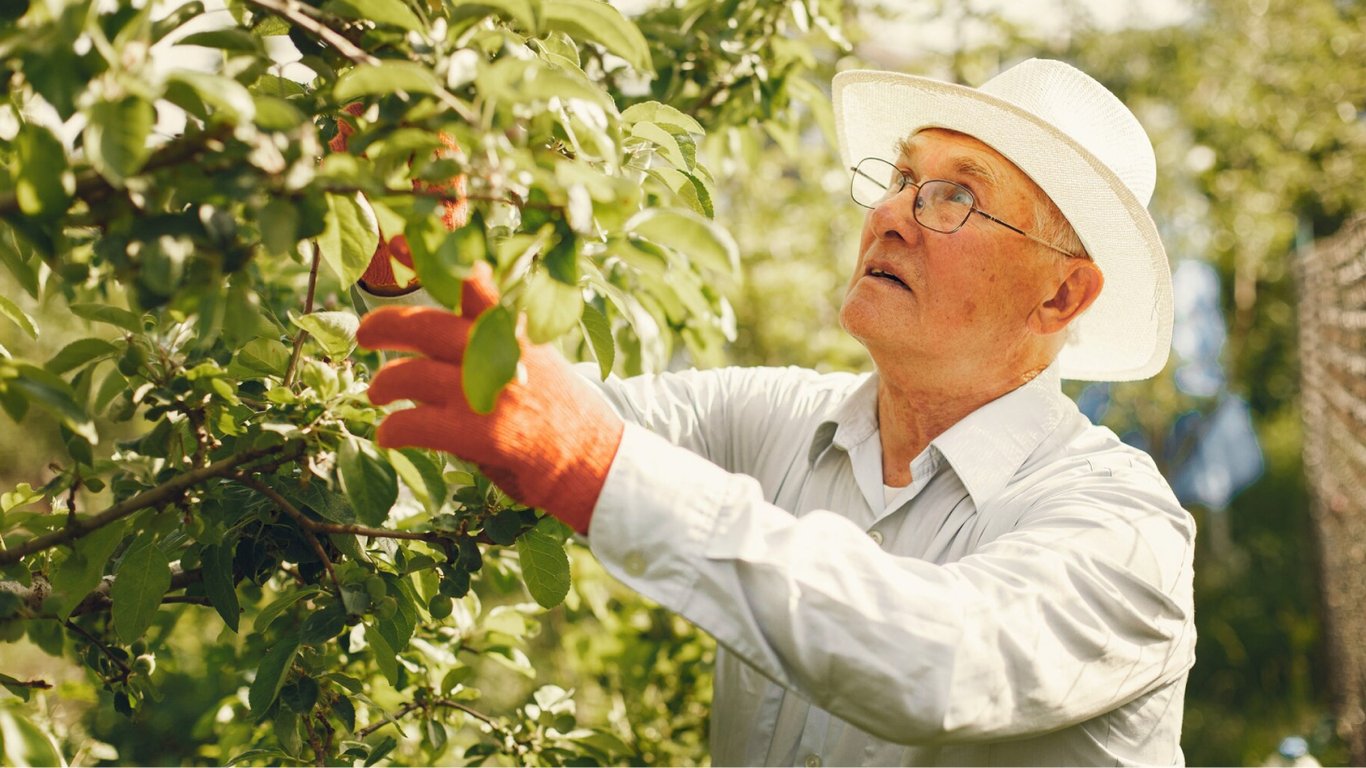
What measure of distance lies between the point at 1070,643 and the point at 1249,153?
7750mm

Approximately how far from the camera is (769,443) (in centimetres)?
239

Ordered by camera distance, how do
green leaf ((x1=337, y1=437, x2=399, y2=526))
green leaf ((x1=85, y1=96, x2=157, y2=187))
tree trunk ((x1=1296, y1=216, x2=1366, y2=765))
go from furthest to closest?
tree trunk ((x1=1296, y1=216, x2=1366, y2=765))
green leaf ((x1=337, y1=437, x2=399, y2=526))
green leaf ((x1=85, y1=96, x2=157, y2=187))

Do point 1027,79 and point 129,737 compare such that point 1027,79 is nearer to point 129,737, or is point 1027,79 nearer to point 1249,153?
point 129,737

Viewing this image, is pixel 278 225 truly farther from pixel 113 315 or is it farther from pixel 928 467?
pixel 928 467

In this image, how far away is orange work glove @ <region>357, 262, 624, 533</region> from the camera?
4.20 feet

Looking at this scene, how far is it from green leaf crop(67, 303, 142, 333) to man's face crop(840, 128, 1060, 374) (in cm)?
116

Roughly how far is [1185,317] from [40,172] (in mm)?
8843

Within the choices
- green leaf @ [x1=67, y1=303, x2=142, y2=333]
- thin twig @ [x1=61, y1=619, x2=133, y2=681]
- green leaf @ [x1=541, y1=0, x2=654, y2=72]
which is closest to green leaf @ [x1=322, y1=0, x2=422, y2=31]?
green leaf @ [x1=541, y1=0, x2=654, y2=72]

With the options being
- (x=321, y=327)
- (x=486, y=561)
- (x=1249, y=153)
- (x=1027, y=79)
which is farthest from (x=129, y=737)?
(x=1249, y=153)

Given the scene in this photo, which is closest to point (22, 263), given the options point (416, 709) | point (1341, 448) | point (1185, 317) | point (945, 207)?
point (416, 709)

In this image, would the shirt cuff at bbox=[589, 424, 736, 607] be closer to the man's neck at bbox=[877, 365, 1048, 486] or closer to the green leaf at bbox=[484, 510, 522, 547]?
the green leaf at bbox=[484, 510, 522, 547]

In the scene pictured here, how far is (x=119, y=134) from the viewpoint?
101 cm

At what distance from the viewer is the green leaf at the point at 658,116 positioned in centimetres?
156

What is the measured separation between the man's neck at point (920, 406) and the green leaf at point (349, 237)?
1085mm
